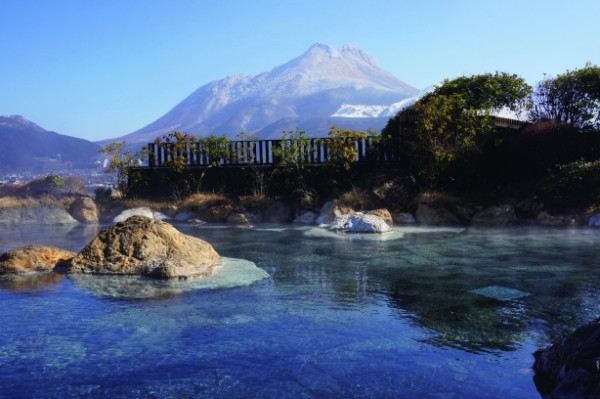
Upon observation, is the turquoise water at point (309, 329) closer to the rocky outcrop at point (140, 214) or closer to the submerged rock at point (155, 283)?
the submerged rock at point (155, 283)

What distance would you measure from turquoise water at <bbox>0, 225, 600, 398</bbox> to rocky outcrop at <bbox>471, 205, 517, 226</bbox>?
204 inches

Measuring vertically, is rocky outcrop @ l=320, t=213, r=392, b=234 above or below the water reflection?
above

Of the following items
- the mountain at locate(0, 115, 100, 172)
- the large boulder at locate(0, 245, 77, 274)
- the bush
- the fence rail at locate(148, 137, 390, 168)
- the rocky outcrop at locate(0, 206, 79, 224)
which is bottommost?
the rocky outcrop at locate(0, 206, 79, 224)

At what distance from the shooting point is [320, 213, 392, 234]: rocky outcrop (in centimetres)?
1380

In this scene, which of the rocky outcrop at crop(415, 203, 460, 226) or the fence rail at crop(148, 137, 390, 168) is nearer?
the rocky outcrop at crop(415, 203, 460, 226)

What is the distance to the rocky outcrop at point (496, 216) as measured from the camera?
14.9 metres

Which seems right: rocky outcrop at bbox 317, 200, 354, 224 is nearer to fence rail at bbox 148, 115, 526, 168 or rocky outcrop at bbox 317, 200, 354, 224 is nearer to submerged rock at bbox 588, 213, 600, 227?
fence rail at bbox 148, 115, 526, 168

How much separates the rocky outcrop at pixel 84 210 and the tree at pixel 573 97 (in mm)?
15200

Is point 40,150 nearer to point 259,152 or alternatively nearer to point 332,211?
point 259,152

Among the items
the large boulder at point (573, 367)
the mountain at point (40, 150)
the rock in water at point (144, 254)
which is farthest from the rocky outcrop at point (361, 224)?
the mountain at point (40, 150)

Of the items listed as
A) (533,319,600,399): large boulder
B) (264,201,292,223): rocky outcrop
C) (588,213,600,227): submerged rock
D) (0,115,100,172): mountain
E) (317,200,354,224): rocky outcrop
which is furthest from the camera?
(0,115,100,172): mountain

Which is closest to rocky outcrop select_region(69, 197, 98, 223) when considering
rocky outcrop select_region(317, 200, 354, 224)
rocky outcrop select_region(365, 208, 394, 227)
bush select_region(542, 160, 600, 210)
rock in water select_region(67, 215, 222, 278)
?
rocky outcrop select_region(317, 200, 354, 224)

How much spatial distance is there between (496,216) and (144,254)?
9842 mm

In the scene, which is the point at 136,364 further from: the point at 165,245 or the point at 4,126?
the point at 4,126
